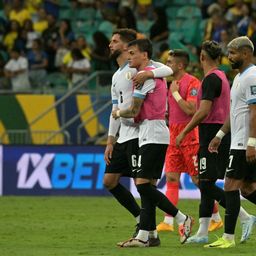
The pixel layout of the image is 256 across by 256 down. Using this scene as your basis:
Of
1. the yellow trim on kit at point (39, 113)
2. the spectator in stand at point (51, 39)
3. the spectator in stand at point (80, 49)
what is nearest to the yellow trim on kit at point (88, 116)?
the yellow trim on kit at point (39, 113)

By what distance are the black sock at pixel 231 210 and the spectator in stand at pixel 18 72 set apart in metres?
14.3

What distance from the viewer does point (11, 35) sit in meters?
27.7

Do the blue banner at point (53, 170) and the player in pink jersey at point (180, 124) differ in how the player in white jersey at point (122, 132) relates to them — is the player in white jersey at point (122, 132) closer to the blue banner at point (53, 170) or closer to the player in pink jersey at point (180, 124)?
the player in pink jersey at point (180, 124)

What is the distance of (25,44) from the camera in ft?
89.8

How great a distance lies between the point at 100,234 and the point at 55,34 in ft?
44.9

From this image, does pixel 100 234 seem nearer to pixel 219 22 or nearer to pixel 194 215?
pixel 194 215

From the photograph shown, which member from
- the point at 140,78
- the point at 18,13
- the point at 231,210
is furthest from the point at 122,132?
the point at 18,13

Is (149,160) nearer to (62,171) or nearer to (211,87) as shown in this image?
(211,87)

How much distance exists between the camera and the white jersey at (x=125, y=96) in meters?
13.1

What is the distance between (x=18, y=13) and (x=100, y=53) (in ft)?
12.3

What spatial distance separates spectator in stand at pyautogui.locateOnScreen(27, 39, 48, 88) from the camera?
86.1 feet

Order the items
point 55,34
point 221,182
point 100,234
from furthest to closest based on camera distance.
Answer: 1. point 55,34
2. point 221,182
3. point 100,234

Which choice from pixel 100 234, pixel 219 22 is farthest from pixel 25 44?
pixel 100 234

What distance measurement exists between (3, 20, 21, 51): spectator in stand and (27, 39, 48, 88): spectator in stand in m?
1.05
